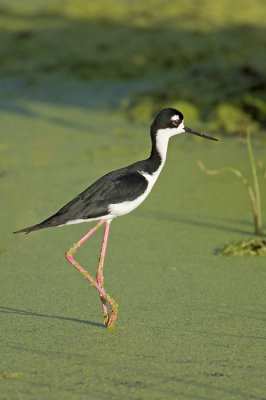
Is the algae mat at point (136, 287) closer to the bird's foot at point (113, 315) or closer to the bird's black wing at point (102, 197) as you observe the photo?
the bird's foot at point (113, 315)

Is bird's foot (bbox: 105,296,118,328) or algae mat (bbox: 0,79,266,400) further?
bird's foot (bbox: 105,296,118,328)

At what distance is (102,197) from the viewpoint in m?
3.51

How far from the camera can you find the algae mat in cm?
292

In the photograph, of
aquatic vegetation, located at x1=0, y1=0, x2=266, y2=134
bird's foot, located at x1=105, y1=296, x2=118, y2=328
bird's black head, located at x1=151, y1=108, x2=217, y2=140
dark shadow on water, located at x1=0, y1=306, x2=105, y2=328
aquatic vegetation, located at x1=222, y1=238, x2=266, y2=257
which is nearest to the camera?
bird's foot, located at x1=105, y1=296, x2=118, y2=328

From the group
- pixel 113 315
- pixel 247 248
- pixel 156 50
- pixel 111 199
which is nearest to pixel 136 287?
pixel 113 315

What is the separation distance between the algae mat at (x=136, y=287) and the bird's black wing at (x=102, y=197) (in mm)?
487

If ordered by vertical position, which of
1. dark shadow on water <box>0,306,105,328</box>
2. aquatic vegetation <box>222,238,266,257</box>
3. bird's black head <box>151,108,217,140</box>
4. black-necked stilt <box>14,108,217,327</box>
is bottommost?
dark shadow on water <box>0,306,105,328</box>

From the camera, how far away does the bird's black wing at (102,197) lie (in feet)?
11.3

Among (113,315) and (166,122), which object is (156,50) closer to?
(166,122)

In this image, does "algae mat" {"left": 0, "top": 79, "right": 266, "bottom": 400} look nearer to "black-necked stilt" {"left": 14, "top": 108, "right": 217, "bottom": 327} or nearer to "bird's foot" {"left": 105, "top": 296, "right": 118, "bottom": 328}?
"bird's foot" {"left": 105, "top": 296, "right": 118, "bottom": 328}

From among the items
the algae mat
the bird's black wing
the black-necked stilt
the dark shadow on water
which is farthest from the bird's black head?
the dark shadow on water

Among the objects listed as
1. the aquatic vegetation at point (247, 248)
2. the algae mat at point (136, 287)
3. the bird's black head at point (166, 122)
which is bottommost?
the algae mat at point (136, 287)

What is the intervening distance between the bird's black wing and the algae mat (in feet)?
1.60

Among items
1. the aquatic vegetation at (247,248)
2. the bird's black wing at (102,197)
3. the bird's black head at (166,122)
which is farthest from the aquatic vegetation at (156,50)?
the bird's black wing at (102,197)
